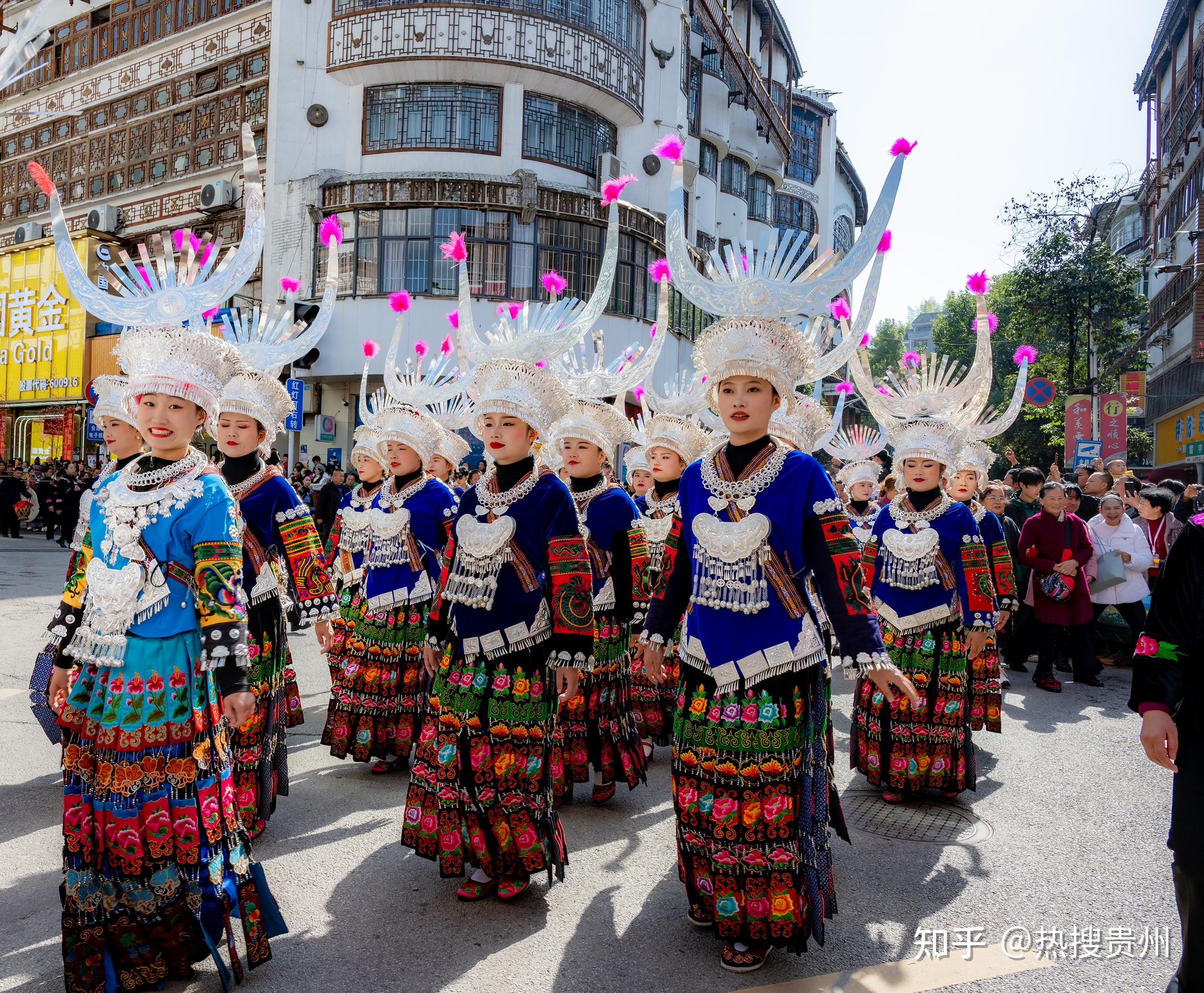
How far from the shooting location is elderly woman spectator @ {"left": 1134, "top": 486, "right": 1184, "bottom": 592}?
925cm

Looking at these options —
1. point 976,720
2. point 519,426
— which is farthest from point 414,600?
point 976,720

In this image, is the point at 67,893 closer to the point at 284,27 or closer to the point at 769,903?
the point at 769,903

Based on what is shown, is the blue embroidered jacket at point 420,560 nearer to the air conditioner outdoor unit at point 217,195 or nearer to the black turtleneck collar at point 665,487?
the black turtleneck collar at point 665,487

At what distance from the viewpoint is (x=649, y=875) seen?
13.5ft

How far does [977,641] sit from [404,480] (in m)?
3.50

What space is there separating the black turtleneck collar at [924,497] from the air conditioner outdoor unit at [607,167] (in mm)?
17628

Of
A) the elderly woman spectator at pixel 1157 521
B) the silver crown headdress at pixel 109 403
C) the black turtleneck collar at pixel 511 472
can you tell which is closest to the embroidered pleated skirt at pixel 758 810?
the black turtleneck collar at pixel 511 472

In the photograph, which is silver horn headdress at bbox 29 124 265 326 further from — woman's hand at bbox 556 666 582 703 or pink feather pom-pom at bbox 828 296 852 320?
pink feather pom-pom at bbox 828 296 852 320

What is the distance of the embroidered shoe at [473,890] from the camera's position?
375 centimetres

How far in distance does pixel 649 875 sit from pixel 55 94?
30799mm

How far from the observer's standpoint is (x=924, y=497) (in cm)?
538

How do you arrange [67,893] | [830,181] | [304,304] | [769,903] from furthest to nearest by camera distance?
[830,181] → [304,304] → [769,903] → [67,893]

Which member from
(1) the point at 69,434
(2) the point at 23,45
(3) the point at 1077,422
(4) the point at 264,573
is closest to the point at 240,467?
(4) the point at 264,573

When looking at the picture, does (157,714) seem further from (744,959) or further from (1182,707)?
(1182,707)
